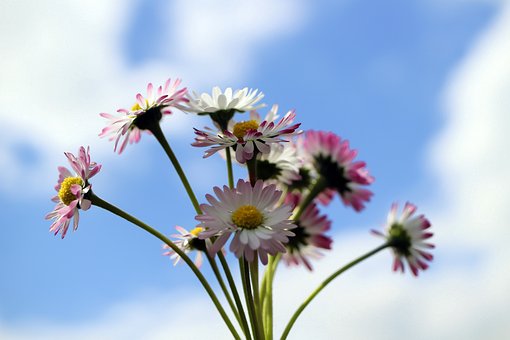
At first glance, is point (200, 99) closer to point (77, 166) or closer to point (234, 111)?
point (234, 111)

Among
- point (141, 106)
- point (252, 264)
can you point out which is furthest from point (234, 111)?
point (252, 264)

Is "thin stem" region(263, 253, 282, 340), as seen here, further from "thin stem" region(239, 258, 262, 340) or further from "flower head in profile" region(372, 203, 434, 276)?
"flower head in profile" region(372, 203, 434, 276)

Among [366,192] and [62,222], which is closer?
[62,222]

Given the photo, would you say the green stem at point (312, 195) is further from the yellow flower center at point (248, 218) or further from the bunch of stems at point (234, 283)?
the yellow flower center at point (248, 218)

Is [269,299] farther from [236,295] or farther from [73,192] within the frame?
[73,192]

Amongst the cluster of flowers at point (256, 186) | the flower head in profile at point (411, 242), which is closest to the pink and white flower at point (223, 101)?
the cluster of flowers at point (256, 186)

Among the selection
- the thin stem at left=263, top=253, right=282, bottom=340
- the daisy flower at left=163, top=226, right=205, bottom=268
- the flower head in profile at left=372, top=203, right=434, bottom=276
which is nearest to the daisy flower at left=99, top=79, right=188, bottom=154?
the daisy flower at left=163, top=226, right=205, bottom=268

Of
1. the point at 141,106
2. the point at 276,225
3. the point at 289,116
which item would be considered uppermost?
the point at 141,106
